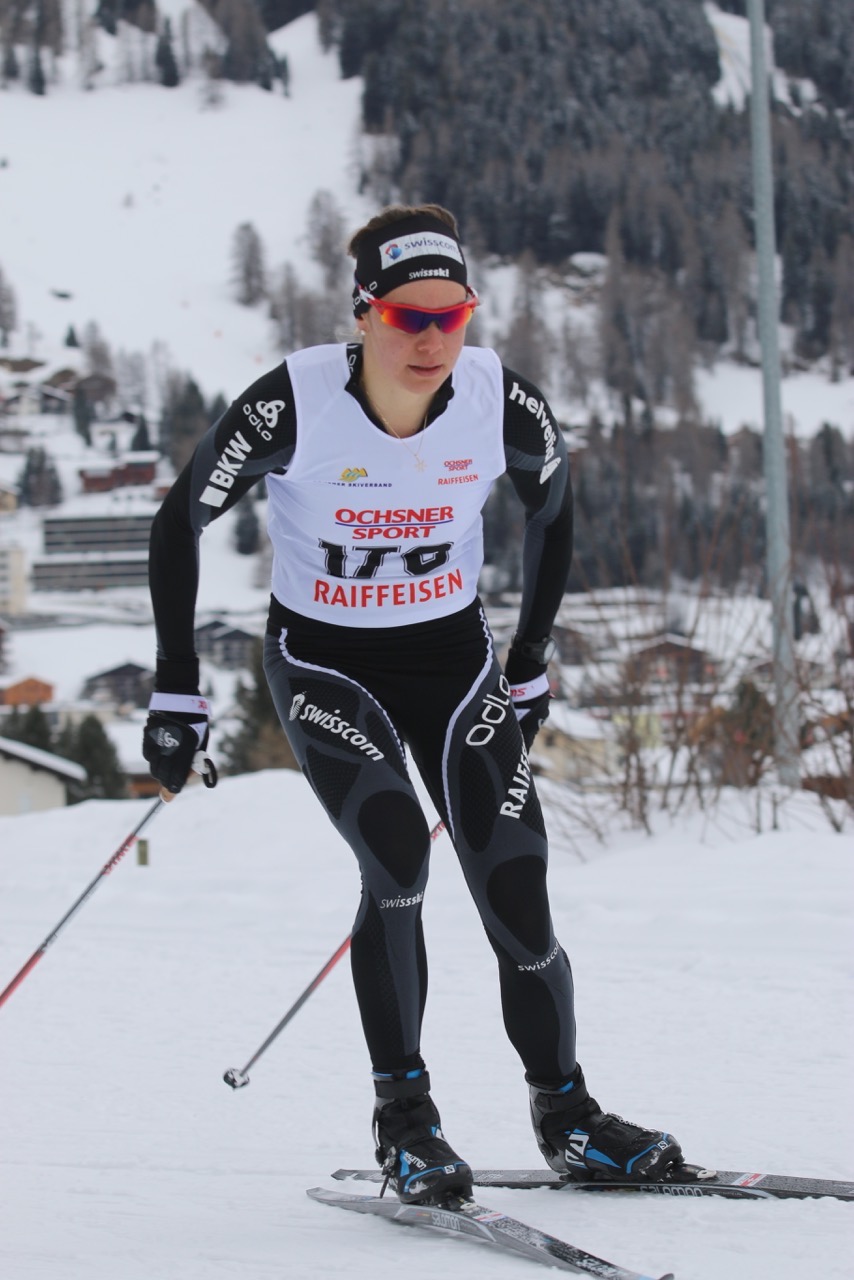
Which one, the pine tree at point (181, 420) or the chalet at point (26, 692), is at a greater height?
the pine tree at point (181, 420)

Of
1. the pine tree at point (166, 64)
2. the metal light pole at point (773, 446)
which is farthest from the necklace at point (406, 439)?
the pine tree at point (166, 64)

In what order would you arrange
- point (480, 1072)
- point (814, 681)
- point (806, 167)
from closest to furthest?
point (480, 1072) → point (814, 681) → point (806, 167)

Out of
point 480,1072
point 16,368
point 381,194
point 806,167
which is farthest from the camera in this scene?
point 381,194

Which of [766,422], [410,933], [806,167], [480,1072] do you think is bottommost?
[480,1072]

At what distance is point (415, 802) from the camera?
2730mm

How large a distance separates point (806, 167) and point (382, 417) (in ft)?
576

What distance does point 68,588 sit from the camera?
338ft

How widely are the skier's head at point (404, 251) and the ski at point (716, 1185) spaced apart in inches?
67.2

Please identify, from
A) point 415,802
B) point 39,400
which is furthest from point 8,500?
point 415,802

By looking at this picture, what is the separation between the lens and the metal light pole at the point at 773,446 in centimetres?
695

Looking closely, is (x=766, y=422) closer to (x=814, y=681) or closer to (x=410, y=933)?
(x=814, y=681)

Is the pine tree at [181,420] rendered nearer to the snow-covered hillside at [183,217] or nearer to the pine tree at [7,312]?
the snow-covered hillside at [183,217]

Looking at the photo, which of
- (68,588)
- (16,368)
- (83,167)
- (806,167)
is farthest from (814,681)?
(83,167)

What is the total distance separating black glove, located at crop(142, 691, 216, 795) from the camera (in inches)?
113
